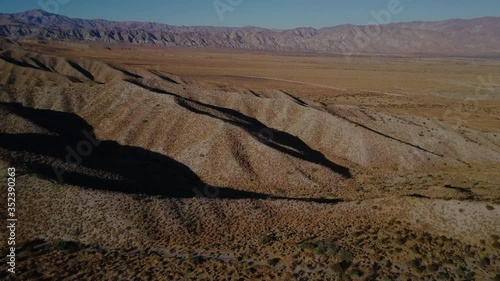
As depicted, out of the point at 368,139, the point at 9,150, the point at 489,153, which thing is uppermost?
the point at 9,150

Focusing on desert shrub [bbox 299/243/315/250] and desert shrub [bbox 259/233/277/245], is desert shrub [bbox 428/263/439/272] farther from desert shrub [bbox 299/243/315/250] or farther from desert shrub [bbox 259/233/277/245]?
desert shrub [bbox 259/233/277/245]

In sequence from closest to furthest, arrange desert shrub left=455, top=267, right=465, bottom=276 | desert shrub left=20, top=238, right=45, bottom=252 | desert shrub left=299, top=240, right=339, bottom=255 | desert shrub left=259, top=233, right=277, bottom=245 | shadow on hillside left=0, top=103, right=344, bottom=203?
desert shrub left=455, top=267, right=465, bottom=276 → desert shrub left=20, top=238, right=45, bottom=252 → desert shrub left=299, top=240, right=339, bottom=255 → desert shrub left=259, top=233, right=277, bottom=245 → shadow on hillside left=0, top=103, right=344, bottom=203

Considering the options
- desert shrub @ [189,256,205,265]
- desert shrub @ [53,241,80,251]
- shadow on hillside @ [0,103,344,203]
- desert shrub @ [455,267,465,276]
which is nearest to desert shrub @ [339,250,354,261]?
desert shrub @ [455,267,465,276]

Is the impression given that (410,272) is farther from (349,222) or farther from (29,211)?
(29,211)

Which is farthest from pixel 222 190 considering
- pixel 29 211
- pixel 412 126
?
pixel 412 126

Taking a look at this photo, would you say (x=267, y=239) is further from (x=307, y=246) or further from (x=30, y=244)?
(x=30, y=244)

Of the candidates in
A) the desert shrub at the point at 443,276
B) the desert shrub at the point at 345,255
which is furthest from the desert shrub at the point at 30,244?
the desert shrub at the point at 443,276
